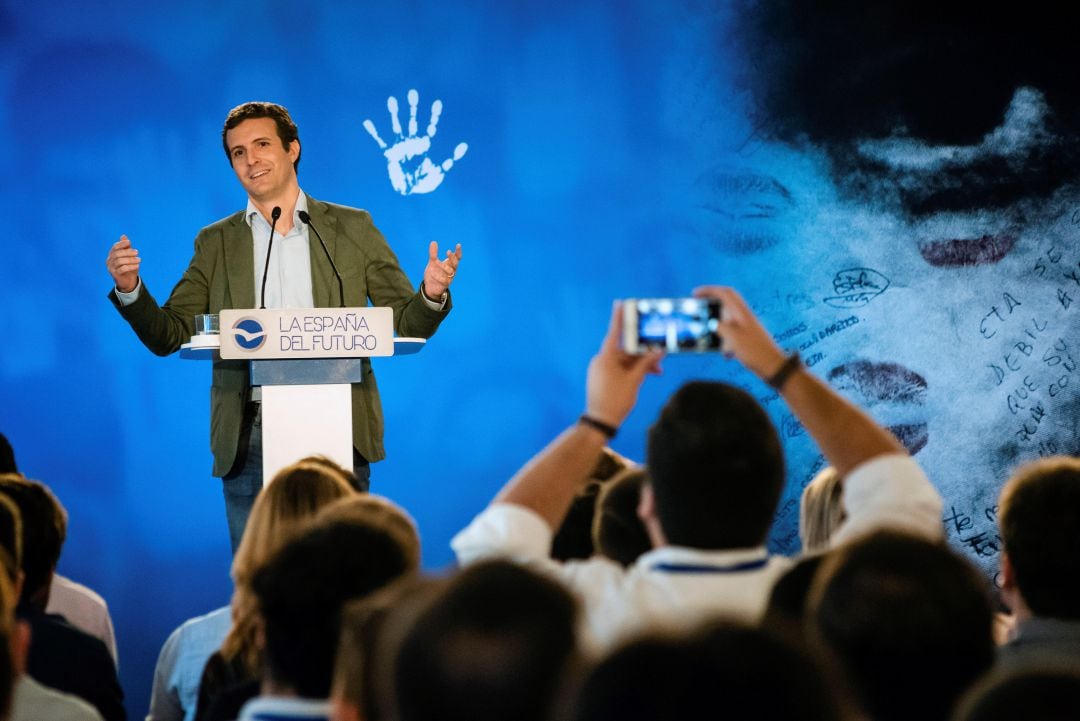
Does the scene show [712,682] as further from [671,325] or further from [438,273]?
[438,273]

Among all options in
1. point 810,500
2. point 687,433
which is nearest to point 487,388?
point 810,500

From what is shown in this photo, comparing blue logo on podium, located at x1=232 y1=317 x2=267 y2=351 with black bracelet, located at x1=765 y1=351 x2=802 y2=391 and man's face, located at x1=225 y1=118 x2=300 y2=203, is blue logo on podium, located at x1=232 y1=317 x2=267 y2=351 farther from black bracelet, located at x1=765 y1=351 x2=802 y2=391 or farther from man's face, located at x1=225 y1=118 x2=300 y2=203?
black bracelet, located at x1=765 y1=351 x2=802 y2=391

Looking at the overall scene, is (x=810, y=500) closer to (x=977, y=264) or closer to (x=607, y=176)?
(x=607, y=176)

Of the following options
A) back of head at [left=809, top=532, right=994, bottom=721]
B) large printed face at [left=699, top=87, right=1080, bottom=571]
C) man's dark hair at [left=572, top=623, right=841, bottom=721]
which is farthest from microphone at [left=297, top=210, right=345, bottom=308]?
man's dark hair at [left=572, top=623, right=841, bottom=721]

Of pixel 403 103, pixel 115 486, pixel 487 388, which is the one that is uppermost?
pixel 403 103

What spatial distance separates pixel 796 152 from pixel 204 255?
298 cm

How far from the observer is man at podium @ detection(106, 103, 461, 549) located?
3.71 meters

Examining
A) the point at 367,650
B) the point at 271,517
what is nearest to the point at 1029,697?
the point at 367,650

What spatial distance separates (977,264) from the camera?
5.94m

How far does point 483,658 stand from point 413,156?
16.4ft

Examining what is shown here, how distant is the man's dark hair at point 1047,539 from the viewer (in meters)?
1.73

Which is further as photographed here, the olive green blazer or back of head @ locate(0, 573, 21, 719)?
the olive green blazer

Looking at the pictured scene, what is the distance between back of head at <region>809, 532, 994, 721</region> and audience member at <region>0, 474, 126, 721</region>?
1306 millimetres

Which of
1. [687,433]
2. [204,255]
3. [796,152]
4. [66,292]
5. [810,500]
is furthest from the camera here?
[796,152]
